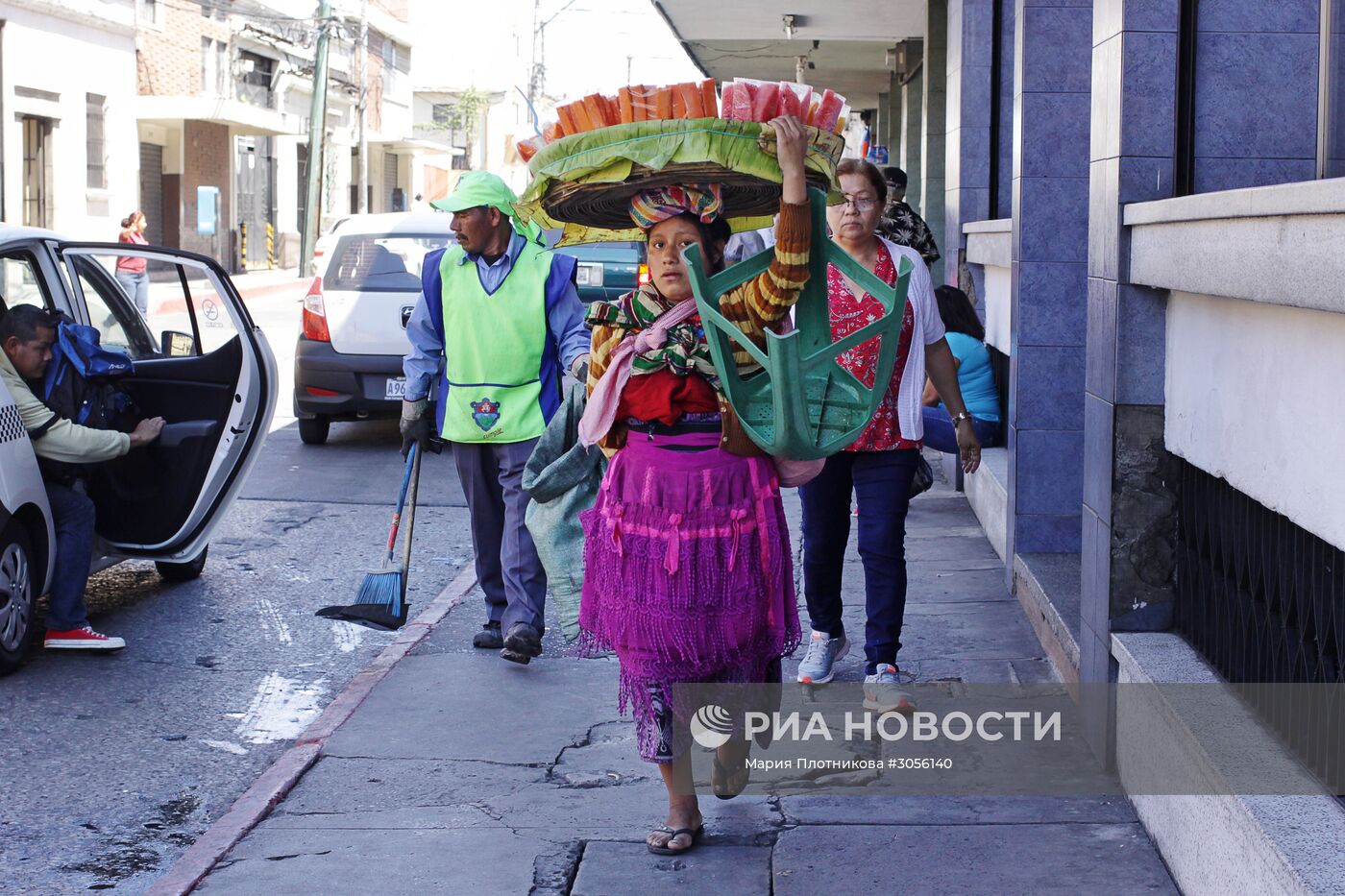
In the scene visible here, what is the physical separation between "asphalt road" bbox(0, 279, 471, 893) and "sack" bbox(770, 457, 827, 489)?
2035 mm

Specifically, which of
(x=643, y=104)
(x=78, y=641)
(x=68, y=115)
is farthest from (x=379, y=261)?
(x=68, y=115)

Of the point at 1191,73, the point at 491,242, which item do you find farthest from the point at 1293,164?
the point at 491,242

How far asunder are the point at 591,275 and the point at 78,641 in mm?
8916

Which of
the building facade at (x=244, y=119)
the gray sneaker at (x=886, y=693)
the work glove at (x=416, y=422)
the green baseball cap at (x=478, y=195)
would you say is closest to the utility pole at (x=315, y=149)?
the building facade at (x=244, y=119)

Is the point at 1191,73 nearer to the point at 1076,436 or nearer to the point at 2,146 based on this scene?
the point at 1076,436

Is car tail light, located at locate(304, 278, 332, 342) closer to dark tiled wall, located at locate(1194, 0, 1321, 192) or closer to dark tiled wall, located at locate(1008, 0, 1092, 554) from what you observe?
dark tiled wall, located at locate(1008, 0, 1092, 554)

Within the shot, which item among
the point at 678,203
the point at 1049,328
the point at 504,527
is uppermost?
the point at 678,203

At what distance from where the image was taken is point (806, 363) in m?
3.72

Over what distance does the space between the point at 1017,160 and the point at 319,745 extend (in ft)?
12.7

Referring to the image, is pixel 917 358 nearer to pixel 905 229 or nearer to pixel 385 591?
pixel 385 591

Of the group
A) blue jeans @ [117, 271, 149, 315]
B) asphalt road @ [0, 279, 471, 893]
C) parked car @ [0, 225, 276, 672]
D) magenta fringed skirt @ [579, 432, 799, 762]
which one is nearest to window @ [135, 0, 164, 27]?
blue jeans @ [117, 271, 149, 315]

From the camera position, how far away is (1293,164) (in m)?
4.30

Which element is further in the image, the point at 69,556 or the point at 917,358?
the point at 69,556

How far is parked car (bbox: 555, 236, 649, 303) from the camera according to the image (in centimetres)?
1479
